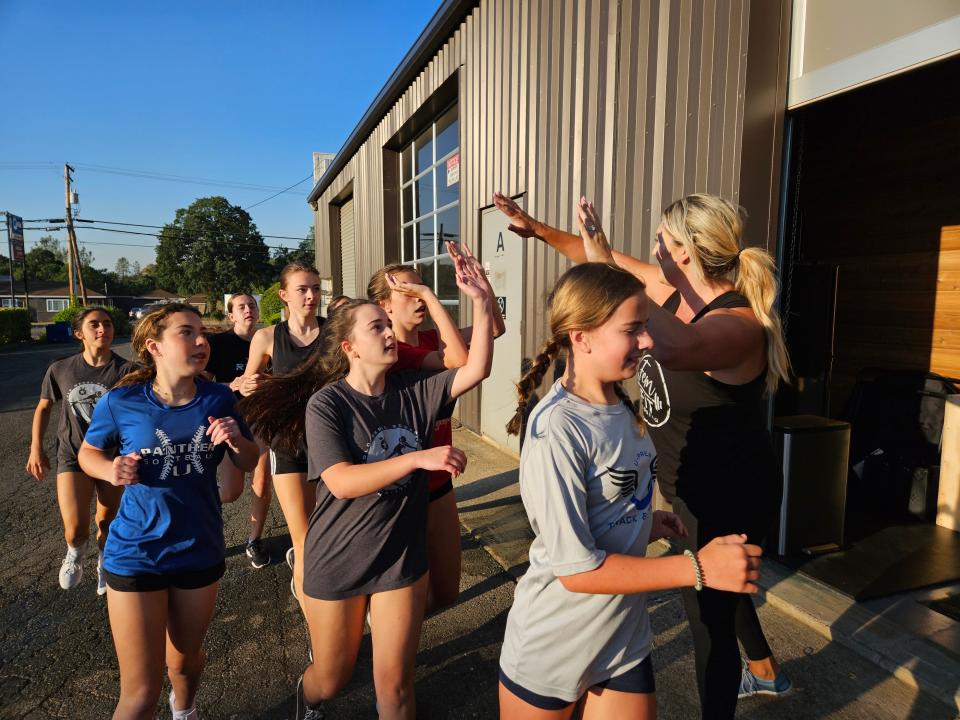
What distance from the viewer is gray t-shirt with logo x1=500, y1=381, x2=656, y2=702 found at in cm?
138

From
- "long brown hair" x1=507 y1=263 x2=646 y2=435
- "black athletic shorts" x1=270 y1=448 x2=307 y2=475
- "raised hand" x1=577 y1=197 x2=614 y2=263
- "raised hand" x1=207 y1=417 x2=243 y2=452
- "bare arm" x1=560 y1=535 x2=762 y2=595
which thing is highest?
"raised hand" x1=577 y1=197 x2=614 y2=263

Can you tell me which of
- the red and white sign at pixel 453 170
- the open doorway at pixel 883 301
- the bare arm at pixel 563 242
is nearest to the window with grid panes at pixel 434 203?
the red and white sign at pixel 453 170

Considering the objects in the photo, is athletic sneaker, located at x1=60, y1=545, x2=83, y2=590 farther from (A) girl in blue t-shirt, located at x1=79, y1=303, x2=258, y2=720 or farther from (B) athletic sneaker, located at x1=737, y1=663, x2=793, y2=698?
(B) athletic sneaker, located at x1=737, y1=663, x2=793, y2=698

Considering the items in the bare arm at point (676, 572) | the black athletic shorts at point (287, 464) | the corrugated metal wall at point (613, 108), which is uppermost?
the corrugated metal wall at point (613, 108)

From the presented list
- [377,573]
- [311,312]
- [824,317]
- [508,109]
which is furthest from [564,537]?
[508,109]

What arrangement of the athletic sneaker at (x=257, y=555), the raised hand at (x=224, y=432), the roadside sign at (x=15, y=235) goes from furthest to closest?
the roadside sign at (x=15, y=235)
the athletic sneaker at (x=257, y=555)
the raised hand at (x=224, y=432)

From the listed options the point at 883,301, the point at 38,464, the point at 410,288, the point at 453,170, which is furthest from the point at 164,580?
the point at 453,170

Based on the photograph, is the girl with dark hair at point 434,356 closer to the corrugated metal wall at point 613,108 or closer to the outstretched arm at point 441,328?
the outstretched arm at point 441,328

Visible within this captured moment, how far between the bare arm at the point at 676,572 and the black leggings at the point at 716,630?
0.70m

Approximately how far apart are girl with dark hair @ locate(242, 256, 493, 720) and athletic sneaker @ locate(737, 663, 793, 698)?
1.47 m

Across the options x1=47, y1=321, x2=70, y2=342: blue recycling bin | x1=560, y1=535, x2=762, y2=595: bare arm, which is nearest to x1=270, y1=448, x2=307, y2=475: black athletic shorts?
x1=560, y1=535, x2=762, y2=595: bare arm

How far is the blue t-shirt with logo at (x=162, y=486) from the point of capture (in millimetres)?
2076

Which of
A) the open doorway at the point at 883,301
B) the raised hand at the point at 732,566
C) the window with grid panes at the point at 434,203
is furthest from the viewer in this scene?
the window with grid panes at the point at 434,203

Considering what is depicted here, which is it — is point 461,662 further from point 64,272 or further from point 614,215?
point 64,272
